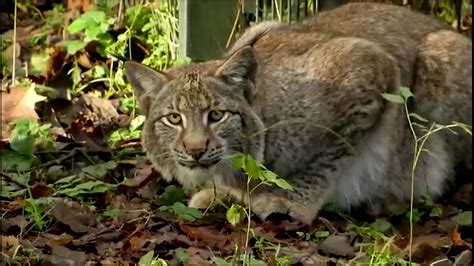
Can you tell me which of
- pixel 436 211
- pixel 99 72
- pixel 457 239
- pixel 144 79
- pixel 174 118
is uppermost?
pixel 144 79

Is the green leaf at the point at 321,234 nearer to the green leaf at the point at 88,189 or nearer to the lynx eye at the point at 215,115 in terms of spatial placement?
the lynx eye at the point at 215,115

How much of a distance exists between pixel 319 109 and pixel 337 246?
91 centimetres

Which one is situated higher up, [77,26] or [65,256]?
[77,26]

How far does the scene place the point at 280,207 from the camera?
4.98 metres

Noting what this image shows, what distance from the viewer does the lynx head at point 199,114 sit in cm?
467

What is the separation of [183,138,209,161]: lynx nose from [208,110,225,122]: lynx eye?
12 centimetres

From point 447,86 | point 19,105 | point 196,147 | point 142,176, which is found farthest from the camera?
point 19,105

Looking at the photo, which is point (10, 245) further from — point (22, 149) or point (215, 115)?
point (22, 149)

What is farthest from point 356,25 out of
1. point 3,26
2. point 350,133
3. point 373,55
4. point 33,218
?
point 3,26

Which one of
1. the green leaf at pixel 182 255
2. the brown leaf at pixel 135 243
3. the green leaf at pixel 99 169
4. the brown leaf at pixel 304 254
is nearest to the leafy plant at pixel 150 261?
the green leaf at pixel 182 255

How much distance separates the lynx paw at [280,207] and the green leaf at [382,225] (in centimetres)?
27

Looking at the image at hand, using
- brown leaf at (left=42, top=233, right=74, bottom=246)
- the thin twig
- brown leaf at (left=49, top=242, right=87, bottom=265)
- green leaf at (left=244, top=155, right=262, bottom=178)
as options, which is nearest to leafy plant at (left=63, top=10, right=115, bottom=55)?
the thin twig

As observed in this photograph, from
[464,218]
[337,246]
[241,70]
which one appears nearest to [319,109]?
[241,70]

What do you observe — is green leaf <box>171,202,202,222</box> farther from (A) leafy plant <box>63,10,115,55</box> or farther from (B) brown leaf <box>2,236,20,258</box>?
(A) leafy plant <box>63,10,115,55</box>
